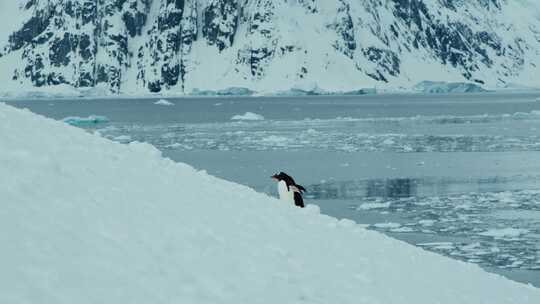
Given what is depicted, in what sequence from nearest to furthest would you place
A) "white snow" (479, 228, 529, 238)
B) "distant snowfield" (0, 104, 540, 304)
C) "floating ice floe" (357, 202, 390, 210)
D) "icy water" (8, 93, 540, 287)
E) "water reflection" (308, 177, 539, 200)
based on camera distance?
"distant snowfield" (0, 104, 540, 304) < "icy water" (8, 93, 540, 287) < "white snow" (479, 228, 529, 238) < "floating ice floe" (357, 202, 390, 210) < "water reflection" (308, 177, 539, 200)

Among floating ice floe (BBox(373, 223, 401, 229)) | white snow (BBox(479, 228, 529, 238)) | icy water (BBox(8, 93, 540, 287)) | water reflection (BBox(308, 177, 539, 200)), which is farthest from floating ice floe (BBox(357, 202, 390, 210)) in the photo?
white snow (BBox(479, 228, 529, 238))

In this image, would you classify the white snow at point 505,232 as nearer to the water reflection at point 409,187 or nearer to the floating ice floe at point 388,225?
the floating ice floe at point 388,225

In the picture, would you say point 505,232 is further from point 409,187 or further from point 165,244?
point 165,244

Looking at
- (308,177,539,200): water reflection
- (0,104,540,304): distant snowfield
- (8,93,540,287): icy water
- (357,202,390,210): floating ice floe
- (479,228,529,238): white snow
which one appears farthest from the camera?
(308,177,539,200): water reflection

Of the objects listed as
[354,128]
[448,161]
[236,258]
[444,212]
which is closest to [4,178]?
[236,258]

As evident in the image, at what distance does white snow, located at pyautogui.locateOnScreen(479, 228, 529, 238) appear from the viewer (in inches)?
734

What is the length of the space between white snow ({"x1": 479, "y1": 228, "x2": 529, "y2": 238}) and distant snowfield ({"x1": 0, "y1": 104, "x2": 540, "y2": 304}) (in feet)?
21.8

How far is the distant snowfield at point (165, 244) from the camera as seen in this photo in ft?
19.4

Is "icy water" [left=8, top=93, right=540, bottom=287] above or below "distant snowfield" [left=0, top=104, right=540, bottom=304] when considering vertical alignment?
below

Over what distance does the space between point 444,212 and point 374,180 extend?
336 inches

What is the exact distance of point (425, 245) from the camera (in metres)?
17.6

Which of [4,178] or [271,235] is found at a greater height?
[4,178]

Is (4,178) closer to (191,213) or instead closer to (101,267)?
(101,267)

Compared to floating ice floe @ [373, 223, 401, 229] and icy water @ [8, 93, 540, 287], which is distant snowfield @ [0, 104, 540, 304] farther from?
floating ice floe @ [373, 223, 401, 229]
